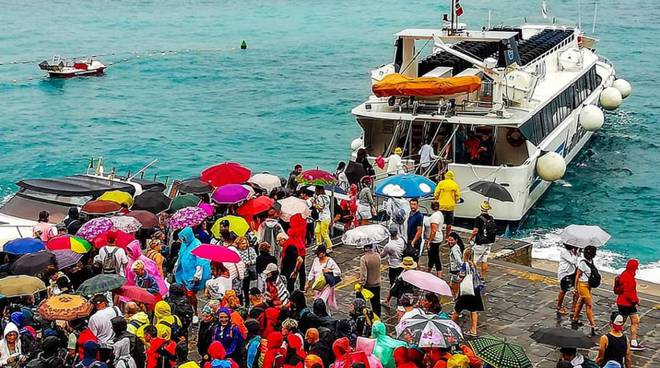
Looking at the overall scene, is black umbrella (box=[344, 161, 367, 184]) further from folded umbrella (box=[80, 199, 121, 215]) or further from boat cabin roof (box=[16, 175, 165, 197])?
folded umbrella (box=[80, 199, 121, 215])

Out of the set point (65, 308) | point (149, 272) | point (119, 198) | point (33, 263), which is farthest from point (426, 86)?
point (65, 308)

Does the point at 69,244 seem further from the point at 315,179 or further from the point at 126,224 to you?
the point at 315,179

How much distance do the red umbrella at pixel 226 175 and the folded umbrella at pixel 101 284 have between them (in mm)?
6538

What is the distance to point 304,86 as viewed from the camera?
52.0 m

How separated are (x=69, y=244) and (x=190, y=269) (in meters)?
2.24

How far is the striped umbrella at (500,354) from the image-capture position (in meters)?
9.67

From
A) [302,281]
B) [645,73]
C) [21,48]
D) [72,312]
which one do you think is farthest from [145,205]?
[21,48]

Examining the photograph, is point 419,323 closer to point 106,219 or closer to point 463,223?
point 106,219

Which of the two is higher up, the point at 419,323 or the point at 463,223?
the point at 419,323

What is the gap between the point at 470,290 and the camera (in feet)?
41.8

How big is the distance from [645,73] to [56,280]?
45530mm

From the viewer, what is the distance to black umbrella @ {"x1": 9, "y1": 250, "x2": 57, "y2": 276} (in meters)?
12.6

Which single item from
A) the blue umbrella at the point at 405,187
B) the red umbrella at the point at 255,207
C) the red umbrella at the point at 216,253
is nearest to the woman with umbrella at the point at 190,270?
the red umbrella at the point at 216,253

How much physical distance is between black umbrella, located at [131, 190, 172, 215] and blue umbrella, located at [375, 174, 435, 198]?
4.63 m
